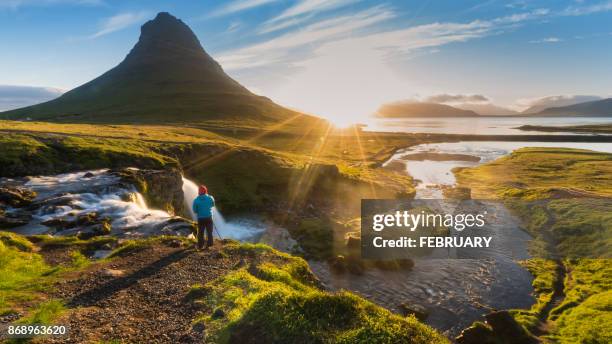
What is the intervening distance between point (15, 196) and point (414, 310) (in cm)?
3866

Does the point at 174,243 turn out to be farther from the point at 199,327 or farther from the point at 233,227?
the point at 233,227

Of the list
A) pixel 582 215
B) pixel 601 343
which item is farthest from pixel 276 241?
pixel 582 215

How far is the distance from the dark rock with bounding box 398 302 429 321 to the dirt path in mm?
15448

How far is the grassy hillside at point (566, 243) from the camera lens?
2875 cm

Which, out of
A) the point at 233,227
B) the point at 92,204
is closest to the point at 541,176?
the point at 233,227

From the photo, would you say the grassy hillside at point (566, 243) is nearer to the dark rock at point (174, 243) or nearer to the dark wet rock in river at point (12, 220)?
the dark rock at point (174, 243)

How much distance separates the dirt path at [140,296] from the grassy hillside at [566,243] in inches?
997

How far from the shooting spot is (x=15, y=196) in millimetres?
36312

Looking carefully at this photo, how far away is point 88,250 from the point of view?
86.3 feet

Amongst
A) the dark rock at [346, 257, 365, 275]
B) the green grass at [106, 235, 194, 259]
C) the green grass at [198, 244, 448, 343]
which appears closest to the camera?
the green grass at [198, 244, 448, 343]

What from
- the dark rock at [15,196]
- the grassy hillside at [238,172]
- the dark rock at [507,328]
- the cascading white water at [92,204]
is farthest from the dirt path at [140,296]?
the grassy hillside at [238,172]

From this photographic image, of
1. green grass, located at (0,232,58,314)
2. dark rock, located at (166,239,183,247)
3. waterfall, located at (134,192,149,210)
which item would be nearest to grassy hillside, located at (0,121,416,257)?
waterfall, located at (134,192,149,210)

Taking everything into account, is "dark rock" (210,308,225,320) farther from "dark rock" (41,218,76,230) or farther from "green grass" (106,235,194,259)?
"dark rock" (41,218,76,230)

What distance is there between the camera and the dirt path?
14372 millimetres
